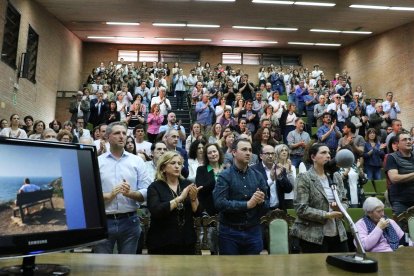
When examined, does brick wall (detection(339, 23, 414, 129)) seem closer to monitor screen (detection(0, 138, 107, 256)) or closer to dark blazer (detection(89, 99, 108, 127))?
dark blazer (detection(89, 99, 108, 127))

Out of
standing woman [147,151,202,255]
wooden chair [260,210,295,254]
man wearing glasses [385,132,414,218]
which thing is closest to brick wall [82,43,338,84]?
man wearing glasses [385,132,414,218]

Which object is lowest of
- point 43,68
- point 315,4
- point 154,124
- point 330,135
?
point 330,135

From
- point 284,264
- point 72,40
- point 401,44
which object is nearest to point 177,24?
point 72,40

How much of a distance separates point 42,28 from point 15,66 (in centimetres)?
279

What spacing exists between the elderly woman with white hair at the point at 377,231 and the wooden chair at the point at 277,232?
0.60 meters

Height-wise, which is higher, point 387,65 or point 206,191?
point 387,65

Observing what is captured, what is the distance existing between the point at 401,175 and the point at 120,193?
2.86 metres

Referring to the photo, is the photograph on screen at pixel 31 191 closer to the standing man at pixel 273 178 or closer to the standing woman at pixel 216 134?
the standing man at pixel 273 178

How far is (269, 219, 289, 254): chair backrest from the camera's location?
3203mm

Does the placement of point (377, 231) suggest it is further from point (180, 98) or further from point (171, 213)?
point (180, 98)

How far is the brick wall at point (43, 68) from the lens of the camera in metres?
9.80

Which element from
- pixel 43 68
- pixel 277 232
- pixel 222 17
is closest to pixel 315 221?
pixel 277 232

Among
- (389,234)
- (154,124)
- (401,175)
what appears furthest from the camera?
(154,124)

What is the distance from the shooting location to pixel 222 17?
44.1 ft
